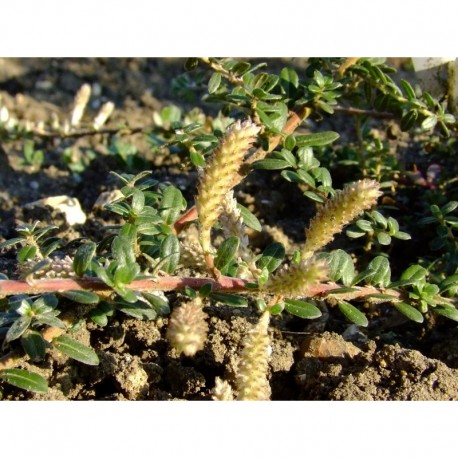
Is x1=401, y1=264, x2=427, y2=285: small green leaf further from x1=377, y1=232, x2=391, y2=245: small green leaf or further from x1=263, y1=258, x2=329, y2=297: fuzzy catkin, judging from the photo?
x1=263, y1=258, x2=329, y2=297: fuzzy catkin

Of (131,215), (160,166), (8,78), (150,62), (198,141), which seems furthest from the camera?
(150,62)

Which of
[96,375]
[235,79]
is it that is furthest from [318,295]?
[235,79]

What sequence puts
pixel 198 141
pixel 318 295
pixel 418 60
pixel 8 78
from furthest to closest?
pixel 8 78
pixel 418 60
pixel 198 141
pixel 318 295

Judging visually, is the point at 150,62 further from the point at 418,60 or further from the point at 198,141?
the point at 198,141

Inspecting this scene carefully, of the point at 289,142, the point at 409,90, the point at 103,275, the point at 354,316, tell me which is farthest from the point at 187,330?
the point at 409,90

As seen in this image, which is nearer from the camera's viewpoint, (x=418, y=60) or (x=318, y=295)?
(x=318, y=295)

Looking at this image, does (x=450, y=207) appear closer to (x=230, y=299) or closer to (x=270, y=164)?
(x=270, y=164)

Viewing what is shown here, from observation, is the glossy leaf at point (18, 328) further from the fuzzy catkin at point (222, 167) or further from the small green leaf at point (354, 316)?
the small green leaf at point (354, 316)
